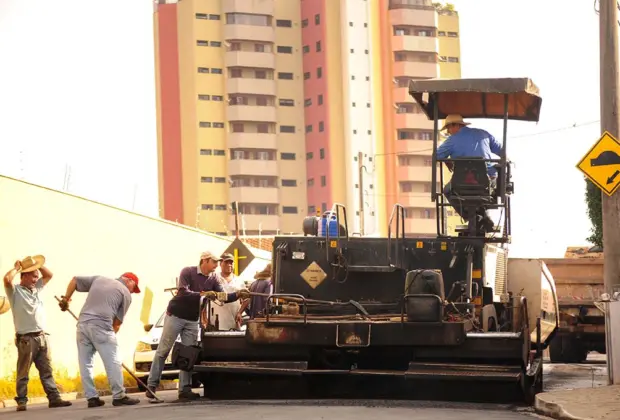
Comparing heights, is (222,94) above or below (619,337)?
above

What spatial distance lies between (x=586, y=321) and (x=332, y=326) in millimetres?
13298

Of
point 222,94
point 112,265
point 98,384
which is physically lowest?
point 98,384

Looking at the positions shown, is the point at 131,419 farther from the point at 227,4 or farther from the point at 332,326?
the point at 227,4

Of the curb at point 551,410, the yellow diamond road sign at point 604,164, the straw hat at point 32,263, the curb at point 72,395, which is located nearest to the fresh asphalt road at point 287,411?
the curb at point 551,410

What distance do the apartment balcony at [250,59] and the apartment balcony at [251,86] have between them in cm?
119

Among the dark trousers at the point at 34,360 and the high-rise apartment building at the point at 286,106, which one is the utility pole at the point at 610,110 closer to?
the dark trousers at the point at 34,360

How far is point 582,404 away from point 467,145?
3781mm

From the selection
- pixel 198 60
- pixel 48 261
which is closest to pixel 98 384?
pixel 48 261

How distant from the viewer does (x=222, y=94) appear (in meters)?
119

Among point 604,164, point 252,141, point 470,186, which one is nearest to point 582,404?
point 470,186

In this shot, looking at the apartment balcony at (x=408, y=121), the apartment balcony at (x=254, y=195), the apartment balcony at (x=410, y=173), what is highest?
the apartment balcony at (x=408, y=121)

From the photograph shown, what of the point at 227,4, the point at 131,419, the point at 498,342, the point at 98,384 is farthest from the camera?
the point at 227,4

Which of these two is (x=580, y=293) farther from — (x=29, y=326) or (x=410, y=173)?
(x=410, y=173)

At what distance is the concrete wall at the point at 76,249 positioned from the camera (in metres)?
22.4
